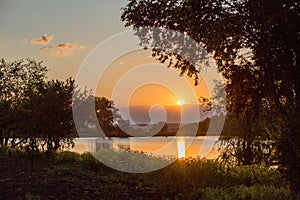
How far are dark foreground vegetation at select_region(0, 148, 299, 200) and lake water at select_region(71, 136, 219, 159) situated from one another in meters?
7.62

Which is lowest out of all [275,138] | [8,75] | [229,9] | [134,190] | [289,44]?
[134,190]

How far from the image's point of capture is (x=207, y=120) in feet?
106

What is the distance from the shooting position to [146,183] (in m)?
16.1

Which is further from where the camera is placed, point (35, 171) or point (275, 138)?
point (35, 171)

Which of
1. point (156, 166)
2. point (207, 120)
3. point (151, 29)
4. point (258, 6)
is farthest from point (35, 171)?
point (207, 120)

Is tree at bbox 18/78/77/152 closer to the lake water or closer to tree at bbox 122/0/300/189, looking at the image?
the lake water

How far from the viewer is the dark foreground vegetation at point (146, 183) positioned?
517 inches

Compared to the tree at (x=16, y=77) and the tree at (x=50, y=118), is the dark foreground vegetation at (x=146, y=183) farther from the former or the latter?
the tree at (x=16, y=77)

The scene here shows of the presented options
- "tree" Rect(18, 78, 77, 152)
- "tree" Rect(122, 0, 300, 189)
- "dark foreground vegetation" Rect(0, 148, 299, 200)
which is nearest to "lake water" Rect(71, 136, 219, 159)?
"tree" Rect(18, 78, 77, 152)

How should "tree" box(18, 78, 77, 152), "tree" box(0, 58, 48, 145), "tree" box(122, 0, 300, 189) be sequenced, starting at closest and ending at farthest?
1. "tree" box(122, 0, 300, 189)
2. "tree" box(18, 78, 77, 152)
3. "tree" box(0, 58, 48, 145)

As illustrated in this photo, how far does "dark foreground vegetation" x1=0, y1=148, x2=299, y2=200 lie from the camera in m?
13.1

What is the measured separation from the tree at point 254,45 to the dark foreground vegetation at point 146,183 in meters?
1.62

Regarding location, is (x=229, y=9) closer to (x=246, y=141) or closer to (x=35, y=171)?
(x=35, y=171)

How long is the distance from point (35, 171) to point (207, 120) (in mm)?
15952
